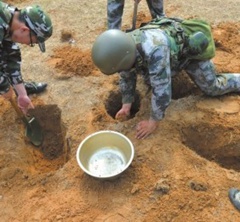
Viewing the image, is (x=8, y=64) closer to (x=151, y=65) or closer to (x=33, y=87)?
(x=33, y=87)

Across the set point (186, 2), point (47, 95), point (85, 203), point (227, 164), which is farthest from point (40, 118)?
point (186, 2)

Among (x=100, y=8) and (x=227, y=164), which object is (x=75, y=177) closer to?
(x=227, y=164)

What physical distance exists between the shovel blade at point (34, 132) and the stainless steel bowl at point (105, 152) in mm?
732

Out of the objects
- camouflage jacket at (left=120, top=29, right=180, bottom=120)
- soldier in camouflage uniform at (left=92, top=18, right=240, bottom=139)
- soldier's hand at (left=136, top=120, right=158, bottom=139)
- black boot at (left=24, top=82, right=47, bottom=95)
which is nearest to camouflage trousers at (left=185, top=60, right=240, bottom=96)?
soldier in camouflage uniform at (left=92, top=18, right=240, bottom=139)

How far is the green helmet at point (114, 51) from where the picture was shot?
3.17m

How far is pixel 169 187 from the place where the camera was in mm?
3398

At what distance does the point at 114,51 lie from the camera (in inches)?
125

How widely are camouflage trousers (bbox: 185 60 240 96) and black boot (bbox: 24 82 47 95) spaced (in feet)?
5.48

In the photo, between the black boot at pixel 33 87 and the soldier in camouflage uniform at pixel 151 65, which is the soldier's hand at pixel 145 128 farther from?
the black boot at pixel 33 87

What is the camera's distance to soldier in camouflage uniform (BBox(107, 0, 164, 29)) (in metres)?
4.67

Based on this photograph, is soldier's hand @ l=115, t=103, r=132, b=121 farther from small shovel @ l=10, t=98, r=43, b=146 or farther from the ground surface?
small shovel @ l=10, t=98, r=43, b=146


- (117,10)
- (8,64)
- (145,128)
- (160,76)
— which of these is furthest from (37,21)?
(117,10)

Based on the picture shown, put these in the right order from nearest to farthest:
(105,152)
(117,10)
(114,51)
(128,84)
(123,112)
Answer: (114,51), (105,152), (128,84), (123,112), (117,10)

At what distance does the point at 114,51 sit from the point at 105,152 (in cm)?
109
